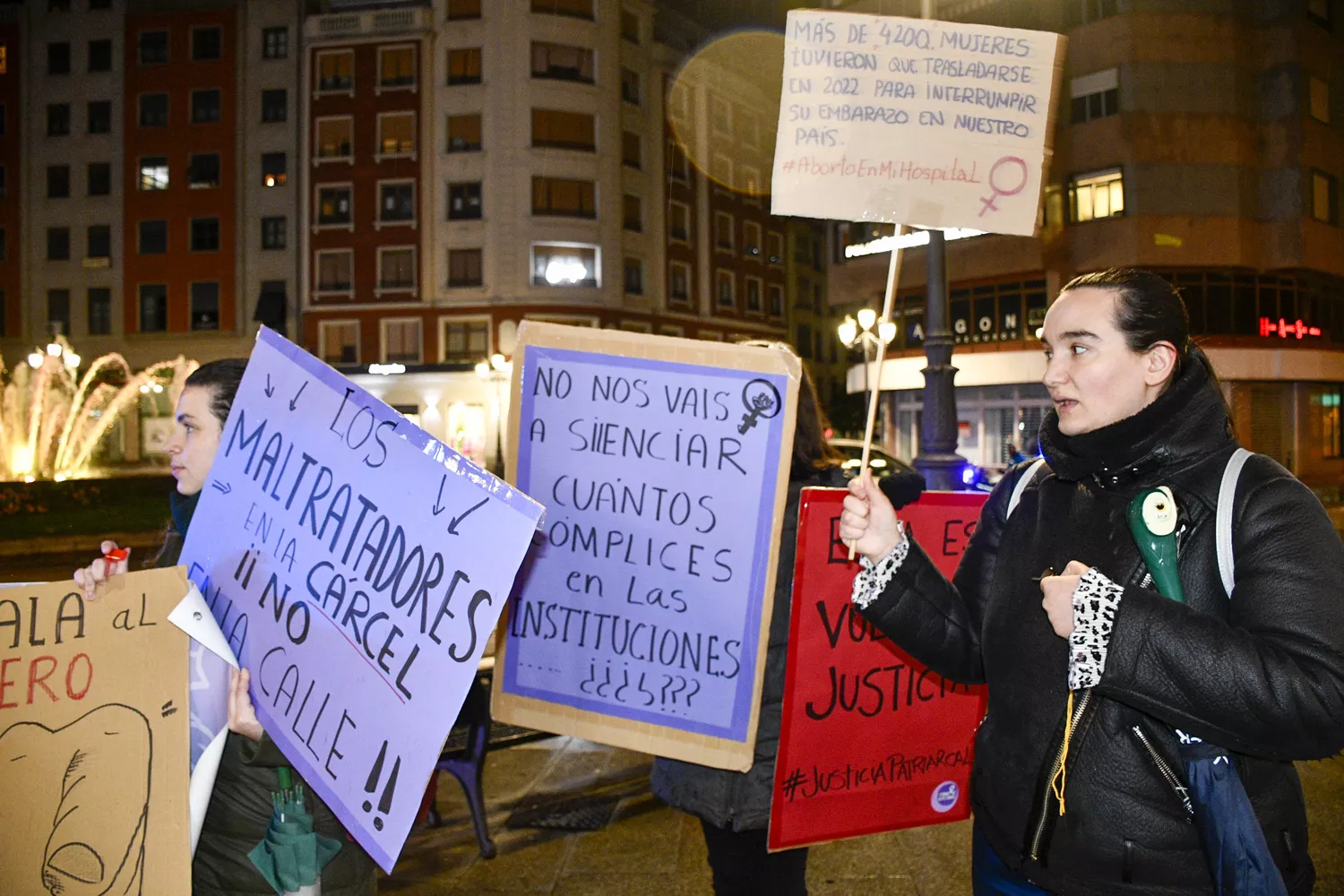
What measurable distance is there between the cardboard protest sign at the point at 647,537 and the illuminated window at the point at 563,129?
111 feet

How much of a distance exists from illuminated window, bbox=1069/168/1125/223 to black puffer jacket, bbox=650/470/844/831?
91.4 ft

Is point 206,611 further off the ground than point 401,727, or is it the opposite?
point 206,611

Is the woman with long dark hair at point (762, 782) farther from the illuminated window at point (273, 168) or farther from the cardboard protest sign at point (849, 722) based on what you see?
the illuminated window at point (273, 168)

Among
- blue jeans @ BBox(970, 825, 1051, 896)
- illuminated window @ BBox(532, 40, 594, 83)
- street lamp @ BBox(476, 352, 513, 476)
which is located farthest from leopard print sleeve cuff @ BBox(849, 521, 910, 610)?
illuminated window @ BBox(532, 40, 594, 83)

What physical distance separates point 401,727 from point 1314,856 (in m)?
4.17

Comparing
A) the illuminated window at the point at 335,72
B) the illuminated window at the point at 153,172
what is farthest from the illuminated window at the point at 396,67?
the illuminated window at the point at 153,172

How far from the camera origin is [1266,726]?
5.25 feet

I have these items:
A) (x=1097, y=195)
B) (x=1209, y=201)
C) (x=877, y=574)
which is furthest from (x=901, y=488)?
(x=1209, y=201)

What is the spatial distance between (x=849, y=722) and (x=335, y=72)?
1538 inches

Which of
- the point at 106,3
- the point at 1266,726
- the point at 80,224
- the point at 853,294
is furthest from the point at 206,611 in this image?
the point at 106,3

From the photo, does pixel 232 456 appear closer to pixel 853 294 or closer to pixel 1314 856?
pixel 1314 856

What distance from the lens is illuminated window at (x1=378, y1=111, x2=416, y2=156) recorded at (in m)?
35.2

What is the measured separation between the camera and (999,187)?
2363mm

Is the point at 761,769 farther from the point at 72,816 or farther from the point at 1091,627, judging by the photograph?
the point at 72,816
